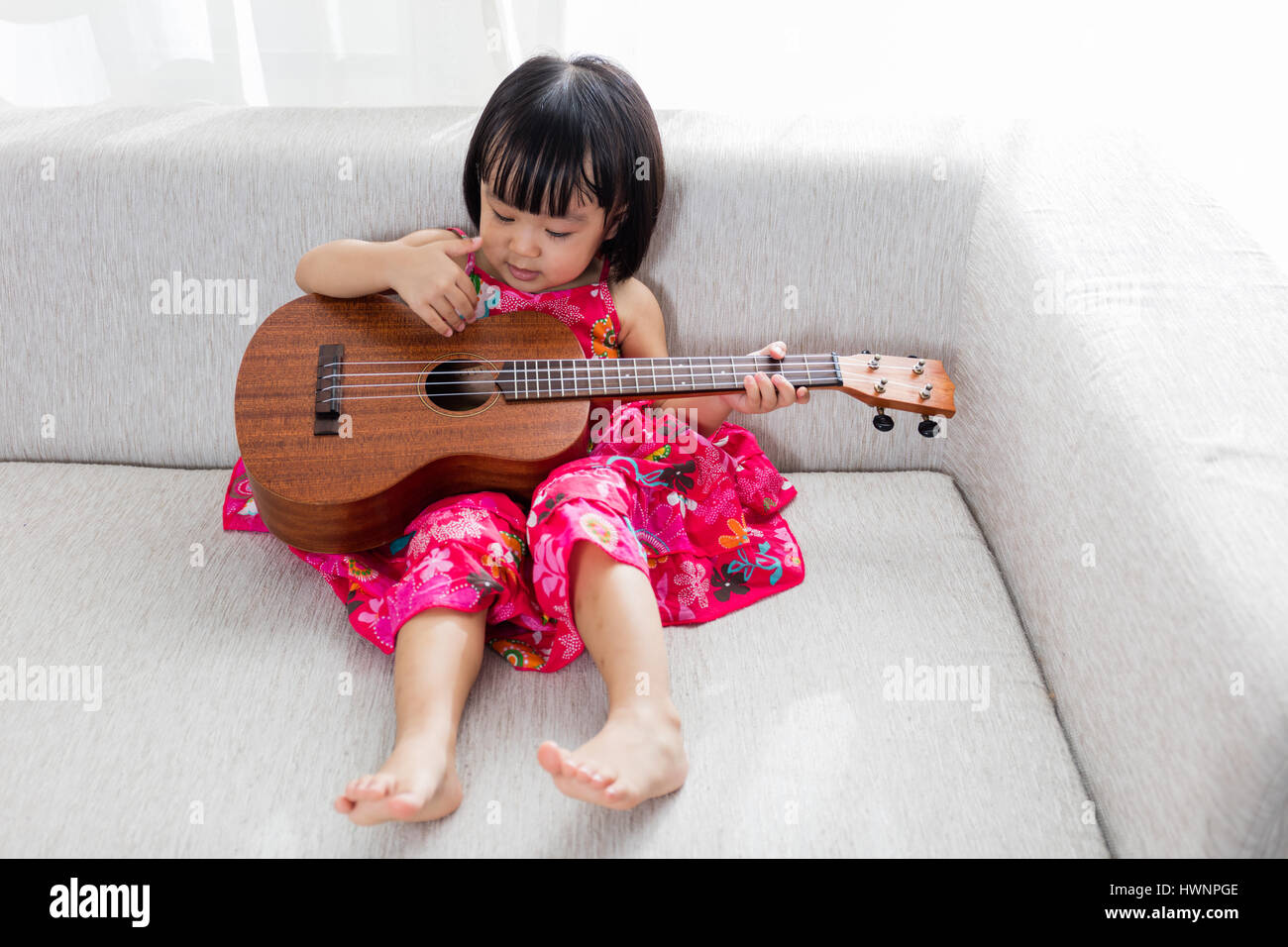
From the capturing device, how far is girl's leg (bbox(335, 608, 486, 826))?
2.92 ft

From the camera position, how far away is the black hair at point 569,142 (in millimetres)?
1157

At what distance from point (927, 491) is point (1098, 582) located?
383 mm

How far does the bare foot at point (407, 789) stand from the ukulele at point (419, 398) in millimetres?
297

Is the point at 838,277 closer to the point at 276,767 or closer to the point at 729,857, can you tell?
the point at 729,857

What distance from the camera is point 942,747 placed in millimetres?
1034

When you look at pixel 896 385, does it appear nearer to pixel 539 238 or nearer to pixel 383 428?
Answer: pixel 539 238

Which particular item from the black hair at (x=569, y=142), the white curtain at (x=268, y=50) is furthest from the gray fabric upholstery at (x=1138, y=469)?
the white curtain at (x=268, y=50)

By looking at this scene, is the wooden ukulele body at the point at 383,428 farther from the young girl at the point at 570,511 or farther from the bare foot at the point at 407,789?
the bare foot at the point at 407,789

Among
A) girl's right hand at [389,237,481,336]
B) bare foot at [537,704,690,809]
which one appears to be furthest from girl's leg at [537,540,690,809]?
girl's right hand at [389,237,481,336]

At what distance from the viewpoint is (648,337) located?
1.34m

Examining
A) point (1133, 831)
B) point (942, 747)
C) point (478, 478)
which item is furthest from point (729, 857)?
point (478, 478)

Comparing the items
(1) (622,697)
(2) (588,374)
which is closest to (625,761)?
(1) (622,697)
